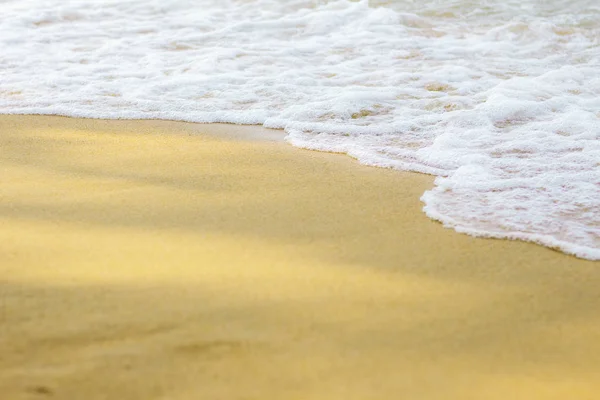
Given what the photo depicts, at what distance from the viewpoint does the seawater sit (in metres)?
2.67

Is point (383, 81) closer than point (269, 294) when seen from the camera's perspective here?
No

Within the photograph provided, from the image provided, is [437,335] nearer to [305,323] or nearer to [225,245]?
[305,323]

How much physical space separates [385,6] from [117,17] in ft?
7.41

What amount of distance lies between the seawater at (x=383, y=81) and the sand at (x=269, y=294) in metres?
0.28

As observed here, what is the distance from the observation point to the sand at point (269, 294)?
59.7 inches

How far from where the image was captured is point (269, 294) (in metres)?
1.83

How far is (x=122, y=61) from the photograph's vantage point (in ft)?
15.2

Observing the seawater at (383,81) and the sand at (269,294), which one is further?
the seawater at (383,81)

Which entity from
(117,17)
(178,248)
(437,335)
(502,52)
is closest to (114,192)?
(178,248)

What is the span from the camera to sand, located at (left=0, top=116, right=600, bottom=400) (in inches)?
59.7

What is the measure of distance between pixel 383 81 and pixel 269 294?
2535mm

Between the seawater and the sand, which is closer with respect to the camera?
the sand

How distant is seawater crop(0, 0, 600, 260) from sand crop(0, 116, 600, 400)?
28cm

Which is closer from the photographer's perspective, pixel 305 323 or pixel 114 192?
pixel 305 323
